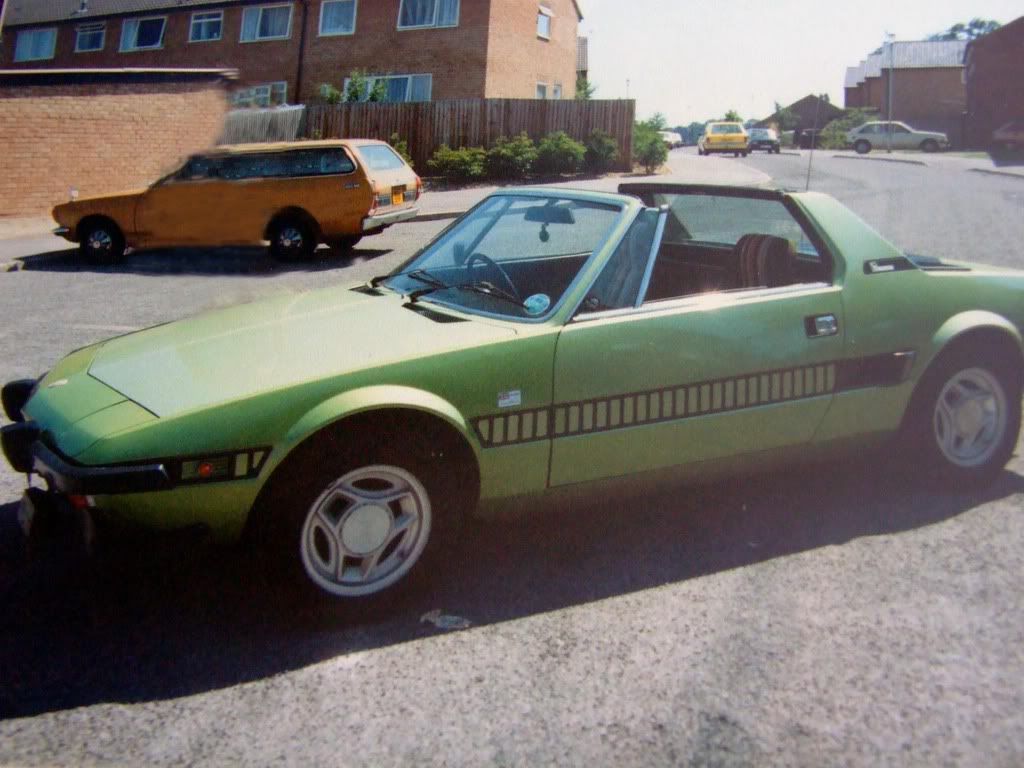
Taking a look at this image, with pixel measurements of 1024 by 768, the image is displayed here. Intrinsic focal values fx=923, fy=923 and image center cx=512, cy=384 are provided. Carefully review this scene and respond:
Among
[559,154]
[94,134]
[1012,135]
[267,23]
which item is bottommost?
[94,134]

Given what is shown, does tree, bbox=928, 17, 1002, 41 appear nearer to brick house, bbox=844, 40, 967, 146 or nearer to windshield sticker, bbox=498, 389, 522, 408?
brick house, bbox=844, 40, 967, 146

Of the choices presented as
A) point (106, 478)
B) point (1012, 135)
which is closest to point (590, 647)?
point (106, 478)

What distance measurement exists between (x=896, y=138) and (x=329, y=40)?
31924mm

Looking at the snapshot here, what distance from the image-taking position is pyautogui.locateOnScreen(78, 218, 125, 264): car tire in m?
12.0

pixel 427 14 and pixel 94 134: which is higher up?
pixel 427 14

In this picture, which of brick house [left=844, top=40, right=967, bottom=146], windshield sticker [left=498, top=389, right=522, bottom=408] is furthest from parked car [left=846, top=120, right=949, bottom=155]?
windshield sticker [left=498, top=389, right=522, bottom=408]

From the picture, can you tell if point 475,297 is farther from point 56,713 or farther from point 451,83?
point 451,83

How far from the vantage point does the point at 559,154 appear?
24.6 meters

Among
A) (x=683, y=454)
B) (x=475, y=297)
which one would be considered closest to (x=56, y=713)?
(x=475, y=297)

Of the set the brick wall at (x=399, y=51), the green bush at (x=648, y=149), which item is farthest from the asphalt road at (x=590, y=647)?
the brick wall at (x=399, y=51)

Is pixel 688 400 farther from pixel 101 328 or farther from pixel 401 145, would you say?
pixel 401 145

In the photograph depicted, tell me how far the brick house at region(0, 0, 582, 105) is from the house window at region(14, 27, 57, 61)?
5cm

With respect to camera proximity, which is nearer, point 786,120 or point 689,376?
point 689,376

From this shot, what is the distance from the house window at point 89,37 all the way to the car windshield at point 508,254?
33.8m
